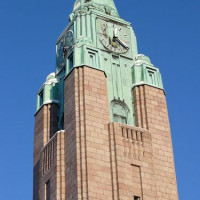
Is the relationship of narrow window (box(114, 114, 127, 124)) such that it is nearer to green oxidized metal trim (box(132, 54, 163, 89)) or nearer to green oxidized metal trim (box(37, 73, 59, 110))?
green oxidized metal trim (box(132, 54, 163, 89))

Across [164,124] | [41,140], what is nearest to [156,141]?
[164,124]

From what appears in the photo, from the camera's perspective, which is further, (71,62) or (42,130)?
(42,130)

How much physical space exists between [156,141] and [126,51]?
8.58 m

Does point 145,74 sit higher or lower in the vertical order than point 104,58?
lower

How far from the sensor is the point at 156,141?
4600 centimetres

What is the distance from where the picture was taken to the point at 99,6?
54.0 meters

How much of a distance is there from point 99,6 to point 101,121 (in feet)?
41.9

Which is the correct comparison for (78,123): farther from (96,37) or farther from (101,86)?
(96,37)

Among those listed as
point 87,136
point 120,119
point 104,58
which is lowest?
point 87,136

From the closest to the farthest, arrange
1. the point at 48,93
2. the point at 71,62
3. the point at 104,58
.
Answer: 1. the point at 71,62
2. the point at 104,58
3. the point at 48,93

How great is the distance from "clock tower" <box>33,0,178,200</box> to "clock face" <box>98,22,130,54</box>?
8 centimetres

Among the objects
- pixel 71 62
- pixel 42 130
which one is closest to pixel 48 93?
pixel 42 130

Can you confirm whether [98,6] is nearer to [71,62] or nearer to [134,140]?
[71,62]

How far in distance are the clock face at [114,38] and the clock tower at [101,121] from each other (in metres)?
0.08
